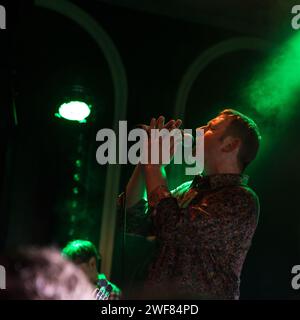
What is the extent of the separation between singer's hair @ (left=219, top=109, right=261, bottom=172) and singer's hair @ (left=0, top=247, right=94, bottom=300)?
845 millimetres

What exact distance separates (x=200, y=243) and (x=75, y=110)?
1.60 meters

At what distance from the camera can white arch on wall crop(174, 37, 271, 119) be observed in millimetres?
3486

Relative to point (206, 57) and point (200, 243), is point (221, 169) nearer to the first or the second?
point (200, 243)

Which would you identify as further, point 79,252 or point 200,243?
point 79,252

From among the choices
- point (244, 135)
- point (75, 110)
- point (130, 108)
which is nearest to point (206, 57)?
point (130, 108)

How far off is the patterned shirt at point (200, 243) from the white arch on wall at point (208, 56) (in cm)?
190

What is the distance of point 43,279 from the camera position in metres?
2.01

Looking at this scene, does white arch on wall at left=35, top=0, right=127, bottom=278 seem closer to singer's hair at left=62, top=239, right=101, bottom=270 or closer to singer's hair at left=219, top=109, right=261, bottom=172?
singer's hair at left=62, top=239, right=101, bottom=270

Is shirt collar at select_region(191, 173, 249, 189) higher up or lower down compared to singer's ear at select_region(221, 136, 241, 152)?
lower down

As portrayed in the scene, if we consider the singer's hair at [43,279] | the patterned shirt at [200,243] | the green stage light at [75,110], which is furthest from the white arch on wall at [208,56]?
the patterned shirt at [200,243]

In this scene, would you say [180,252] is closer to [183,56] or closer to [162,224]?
[162,224]

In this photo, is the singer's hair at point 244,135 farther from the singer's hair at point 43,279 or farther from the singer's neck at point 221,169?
the singer's hair at point 43,279

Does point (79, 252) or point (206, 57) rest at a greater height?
point (206, 57)

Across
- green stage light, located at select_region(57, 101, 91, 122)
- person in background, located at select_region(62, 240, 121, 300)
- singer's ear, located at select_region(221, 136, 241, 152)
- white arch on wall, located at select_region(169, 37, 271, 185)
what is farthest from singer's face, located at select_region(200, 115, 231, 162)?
white arch on wall, located at select_region(169, 37, 271, 185)
